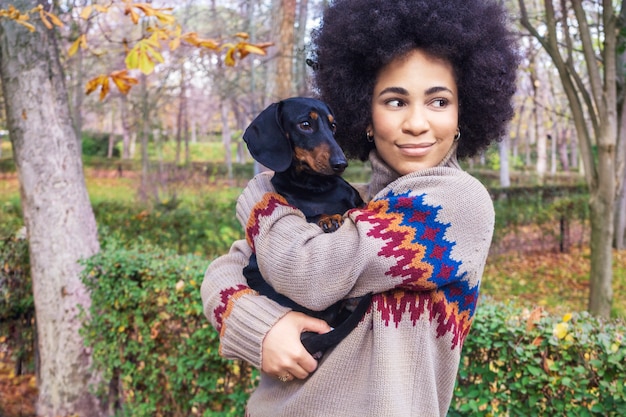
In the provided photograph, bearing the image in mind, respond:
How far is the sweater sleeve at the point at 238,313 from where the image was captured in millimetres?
1632

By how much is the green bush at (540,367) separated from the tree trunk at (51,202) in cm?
334

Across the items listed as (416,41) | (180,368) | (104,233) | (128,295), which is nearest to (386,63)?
(416,41)

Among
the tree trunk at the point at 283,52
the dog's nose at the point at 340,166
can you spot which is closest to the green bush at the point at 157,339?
the dog's nose at the point at 340,166

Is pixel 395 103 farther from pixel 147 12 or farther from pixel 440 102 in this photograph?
pixel 147 12

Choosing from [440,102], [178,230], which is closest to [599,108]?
[440,102]

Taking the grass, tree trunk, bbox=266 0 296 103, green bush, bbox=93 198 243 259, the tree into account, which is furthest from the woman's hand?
the grass

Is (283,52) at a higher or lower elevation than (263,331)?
higher

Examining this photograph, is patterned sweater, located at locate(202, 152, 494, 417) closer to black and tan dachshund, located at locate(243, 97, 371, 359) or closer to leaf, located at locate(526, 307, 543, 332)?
black and tan dachshund, located at locate(243, 97, 371, 359)

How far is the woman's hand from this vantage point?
1586 mm

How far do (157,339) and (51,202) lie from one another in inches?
63.7

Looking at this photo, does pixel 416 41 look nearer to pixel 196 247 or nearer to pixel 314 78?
pixel 314 78

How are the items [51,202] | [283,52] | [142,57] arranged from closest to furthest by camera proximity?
1. [142,57]
2. [51,202]
3. [283,52]

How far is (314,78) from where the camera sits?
2.11m

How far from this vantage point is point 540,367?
249cm
